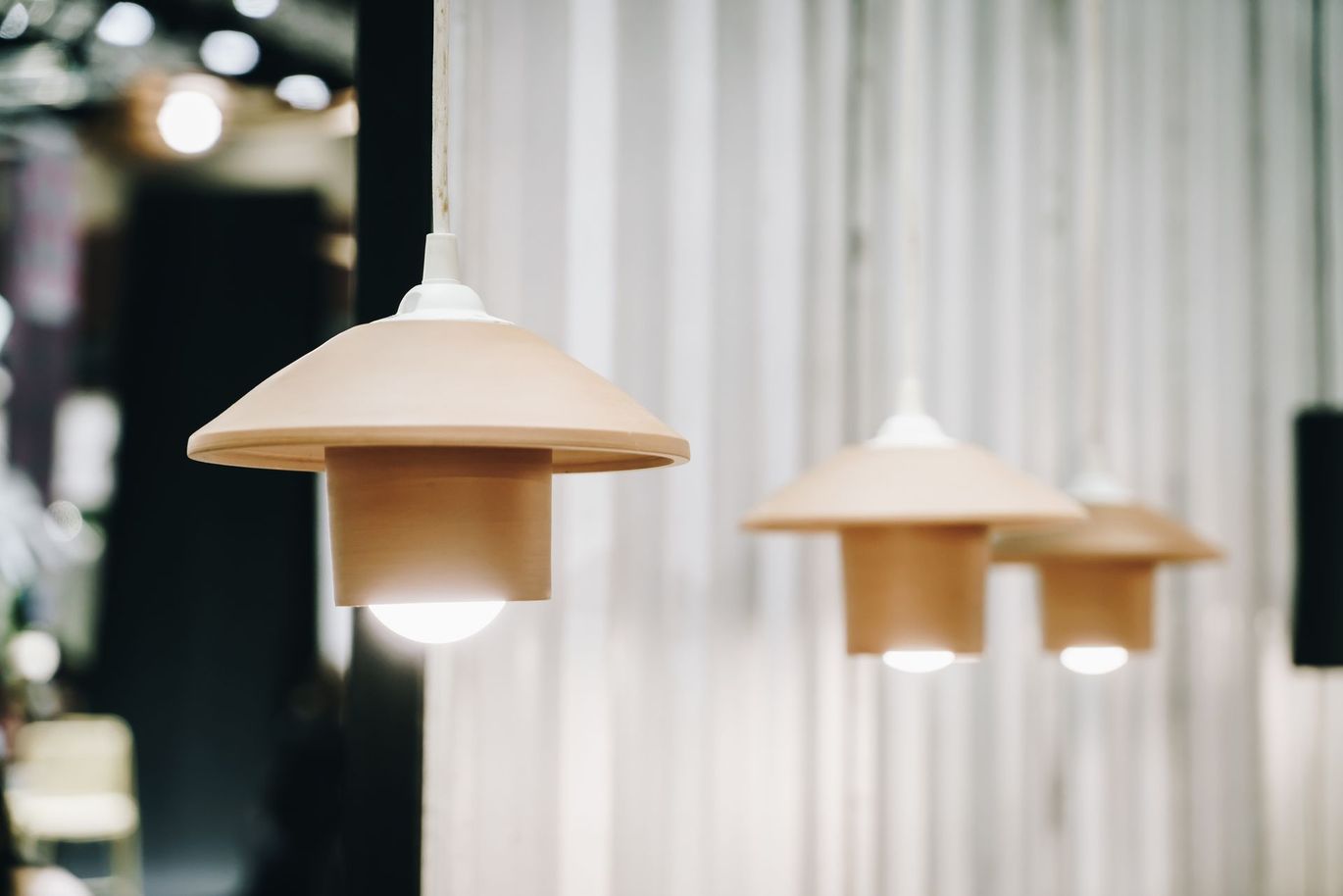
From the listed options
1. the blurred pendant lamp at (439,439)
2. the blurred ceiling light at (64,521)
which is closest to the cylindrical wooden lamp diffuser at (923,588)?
the blurred pendant lamp at (439,439)

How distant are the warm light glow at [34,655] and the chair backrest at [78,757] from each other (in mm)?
215

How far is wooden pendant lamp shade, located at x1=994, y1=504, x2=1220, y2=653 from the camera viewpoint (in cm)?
147

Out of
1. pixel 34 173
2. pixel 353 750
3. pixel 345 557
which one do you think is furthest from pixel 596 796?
pixel 34 173

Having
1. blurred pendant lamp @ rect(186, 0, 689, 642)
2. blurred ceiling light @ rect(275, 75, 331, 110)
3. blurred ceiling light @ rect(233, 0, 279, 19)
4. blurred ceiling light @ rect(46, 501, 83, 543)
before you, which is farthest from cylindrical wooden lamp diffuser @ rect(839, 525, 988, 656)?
blurred ceiling light @ rect(46, 501, 83, 543)

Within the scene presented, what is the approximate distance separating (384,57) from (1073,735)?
1.68 m

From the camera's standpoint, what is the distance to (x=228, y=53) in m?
2.89

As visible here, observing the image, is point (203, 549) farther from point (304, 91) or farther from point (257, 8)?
point (257, 8)

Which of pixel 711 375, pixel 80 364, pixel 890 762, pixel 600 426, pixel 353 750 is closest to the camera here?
pixel 600 426

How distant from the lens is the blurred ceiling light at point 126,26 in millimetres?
2986

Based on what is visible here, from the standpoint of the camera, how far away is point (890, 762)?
6.40 feet

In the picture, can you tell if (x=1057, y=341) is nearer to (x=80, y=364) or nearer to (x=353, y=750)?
(x=353, y=750)

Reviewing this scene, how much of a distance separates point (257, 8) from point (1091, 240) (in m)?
1.89

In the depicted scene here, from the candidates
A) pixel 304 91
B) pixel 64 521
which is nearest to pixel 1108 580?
pixel 304 91

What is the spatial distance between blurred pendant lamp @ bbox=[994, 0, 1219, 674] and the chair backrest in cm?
253
